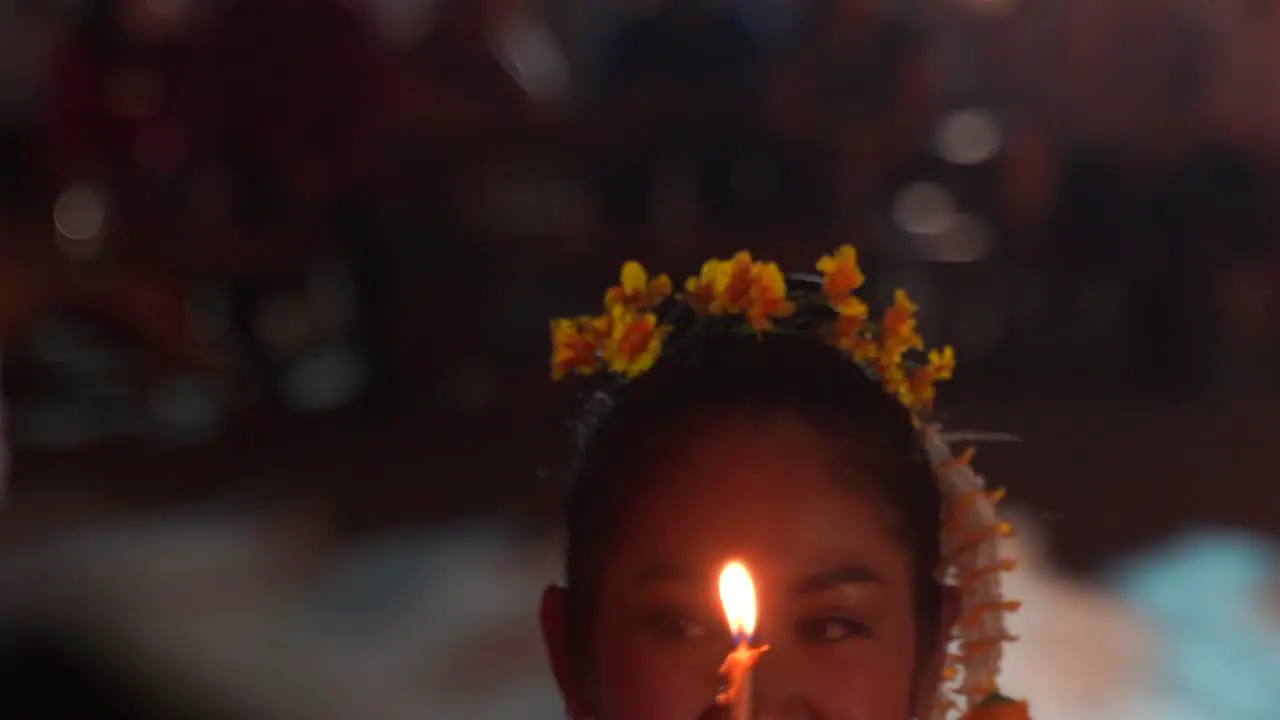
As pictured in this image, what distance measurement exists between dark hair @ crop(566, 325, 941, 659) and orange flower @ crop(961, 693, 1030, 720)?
2 cm

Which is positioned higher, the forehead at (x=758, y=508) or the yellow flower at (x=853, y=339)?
the yellow flower at (x=853, y=339)

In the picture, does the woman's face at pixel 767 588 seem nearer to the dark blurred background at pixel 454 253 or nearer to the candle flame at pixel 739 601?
the candle flame at pixel 739 601

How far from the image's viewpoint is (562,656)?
34cm

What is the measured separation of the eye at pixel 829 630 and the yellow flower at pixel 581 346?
0.31ft

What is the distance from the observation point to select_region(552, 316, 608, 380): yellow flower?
0.32 m

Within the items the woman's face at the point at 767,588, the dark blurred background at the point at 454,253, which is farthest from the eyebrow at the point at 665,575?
the dark blurred background at the point at 454,253

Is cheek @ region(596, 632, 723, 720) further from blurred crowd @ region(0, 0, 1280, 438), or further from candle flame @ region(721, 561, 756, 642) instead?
Answer: blurred crowd @ region(0, 0, 1280, 438)

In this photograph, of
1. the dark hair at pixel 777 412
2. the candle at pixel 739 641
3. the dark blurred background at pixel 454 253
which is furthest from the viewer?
the dark blurred background at pixel 454 253

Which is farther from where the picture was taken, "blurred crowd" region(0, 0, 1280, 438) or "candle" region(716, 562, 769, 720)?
"blurred crowd" region(0, 0, 1280, 438)

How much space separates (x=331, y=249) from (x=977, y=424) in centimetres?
59

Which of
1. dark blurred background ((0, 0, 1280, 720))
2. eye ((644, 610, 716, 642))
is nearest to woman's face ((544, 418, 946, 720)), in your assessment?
eye ((644, 610, 716, 642))

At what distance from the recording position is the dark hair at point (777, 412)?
309 millimetres

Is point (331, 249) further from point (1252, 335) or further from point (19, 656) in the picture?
point (1252, 335)

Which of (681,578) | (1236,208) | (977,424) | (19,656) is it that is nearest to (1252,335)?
(1236,208)
